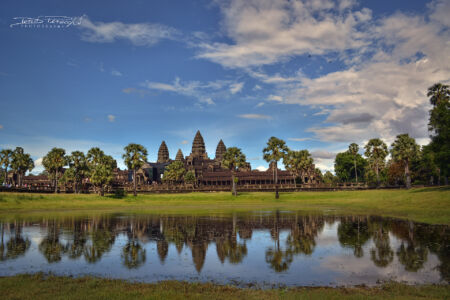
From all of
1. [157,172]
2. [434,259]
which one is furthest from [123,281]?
[157,172]

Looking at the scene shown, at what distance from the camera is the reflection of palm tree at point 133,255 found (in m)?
17.7

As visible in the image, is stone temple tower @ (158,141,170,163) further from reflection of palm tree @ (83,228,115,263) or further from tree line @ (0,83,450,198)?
reflection of palm tree @ (83,228,115,263)

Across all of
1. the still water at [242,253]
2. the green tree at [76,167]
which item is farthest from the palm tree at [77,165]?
the still water at [242,253]

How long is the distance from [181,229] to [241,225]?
6.17m

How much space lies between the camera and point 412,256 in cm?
1862

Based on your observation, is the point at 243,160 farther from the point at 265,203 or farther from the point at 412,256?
the point at 412,256

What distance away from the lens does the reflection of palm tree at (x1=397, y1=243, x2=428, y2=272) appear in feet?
53.5

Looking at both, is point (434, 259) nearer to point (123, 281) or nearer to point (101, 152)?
point (123, 281)

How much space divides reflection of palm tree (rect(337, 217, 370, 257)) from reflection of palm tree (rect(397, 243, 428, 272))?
7.22 ft

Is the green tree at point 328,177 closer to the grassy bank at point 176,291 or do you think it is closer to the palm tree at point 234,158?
the palm tree at point 234,158

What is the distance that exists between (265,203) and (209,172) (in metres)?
72.8

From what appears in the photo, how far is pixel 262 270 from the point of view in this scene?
16.2m

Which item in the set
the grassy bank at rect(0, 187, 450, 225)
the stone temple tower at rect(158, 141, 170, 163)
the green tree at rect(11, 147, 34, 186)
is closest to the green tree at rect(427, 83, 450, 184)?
the grassy bank at rect(0, 187, 450, 225)

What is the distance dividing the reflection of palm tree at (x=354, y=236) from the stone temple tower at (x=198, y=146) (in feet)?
502
